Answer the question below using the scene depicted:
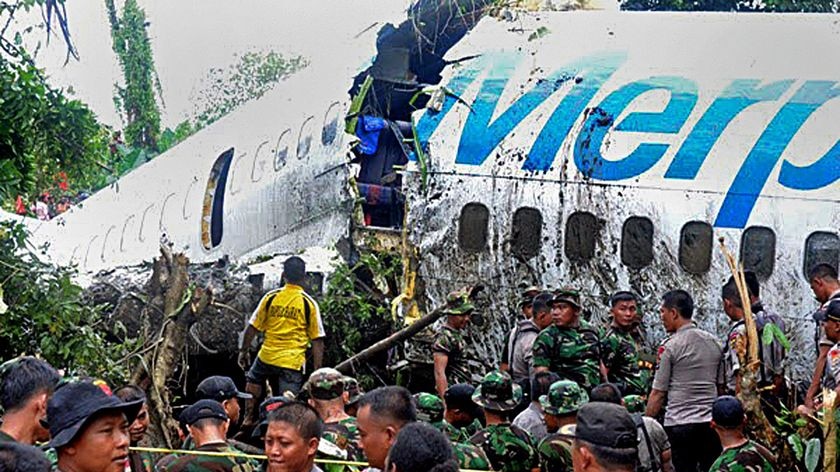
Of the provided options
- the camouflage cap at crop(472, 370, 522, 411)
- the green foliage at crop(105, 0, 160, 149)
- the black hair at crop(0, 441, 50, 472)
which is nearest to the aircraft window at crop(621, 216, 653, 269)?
the camouflage cap at crop(472, 370, 522, 411)

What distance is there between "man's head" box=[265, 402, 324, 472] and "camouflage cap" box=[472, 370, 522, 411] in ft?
5.73

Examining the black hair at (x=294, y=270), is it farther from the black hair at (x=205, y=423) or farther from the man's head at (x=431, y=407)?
the black hair at (x=205, y=423)

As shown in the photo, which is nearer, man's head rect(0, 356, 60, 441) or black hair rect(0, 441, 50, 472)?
black hair rect(0, 441, 50, 472)

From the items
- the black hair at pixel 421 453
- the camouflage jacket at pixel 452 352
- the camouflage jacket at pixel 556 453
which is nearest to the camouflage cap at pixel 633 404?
the camouflage jacket at pixel 556 453

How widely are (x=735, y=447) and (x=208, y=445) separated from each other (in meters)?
2.83

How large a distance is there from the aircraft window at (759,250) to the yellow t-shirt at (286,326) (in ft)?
12.4

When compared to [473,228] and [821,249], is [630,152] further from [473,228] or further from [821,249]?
[821,249]

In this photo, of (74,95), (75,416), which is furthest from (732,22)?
(75,416)

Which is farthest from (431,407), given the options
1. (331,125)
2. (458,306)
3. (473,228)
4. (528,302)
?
(331,125)

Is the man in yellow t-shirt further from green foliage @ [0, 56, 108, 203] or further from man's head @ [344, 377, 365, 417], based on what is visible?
man's head @ [344, 377, 365, 417]

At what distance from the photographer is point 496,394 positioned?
21.3ft

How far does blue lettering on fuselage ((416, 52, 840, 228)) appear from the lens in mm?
9883

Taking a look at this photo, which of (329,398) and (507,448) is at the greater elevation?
(329,398)

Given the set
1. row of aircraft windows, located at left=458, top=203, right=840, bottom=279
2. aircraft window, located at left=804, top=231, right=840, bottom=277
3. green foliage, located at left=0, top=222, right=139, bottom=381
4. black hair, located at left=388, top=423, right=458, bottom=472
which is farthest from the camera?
row of aircraft windows, located at left=458, top=203, right=840, bottom=279
